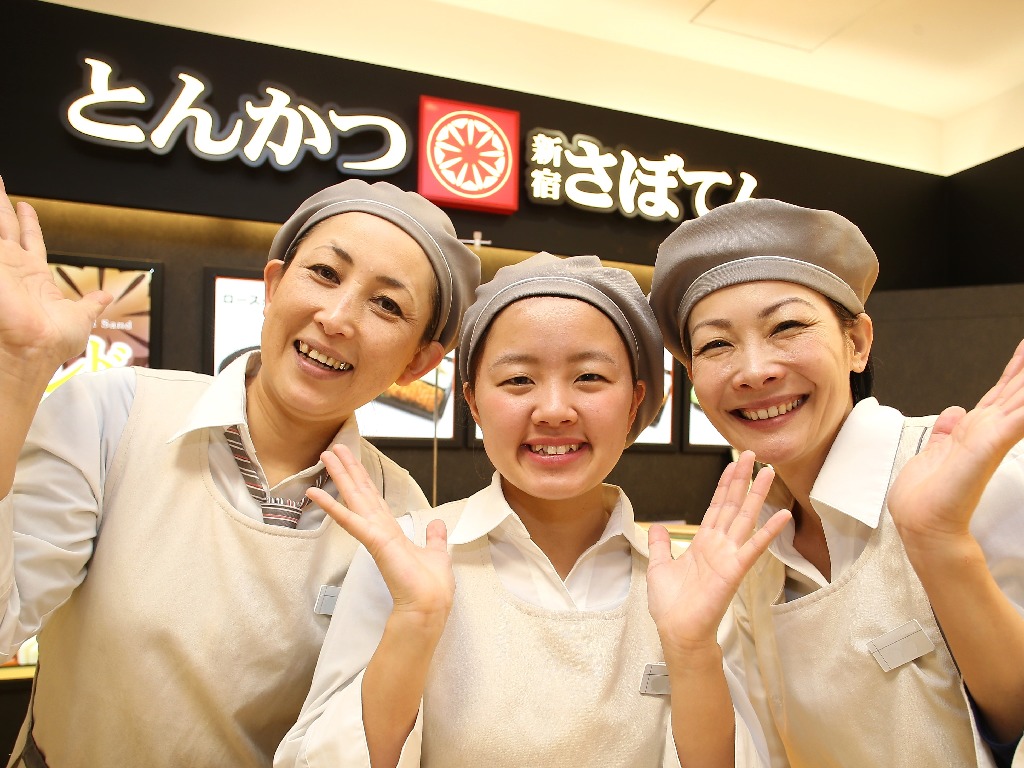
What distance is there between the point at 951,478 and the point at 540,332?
731 millimetres

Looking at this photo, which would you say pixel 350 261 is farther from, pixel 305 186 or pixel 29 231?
pixel 305 186

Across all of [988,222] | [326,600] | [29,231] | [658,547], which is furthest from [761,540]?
[988,222]

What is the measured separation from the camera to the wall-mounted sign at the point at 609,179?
4562 mm

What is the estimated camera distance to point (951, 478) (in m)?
1.15

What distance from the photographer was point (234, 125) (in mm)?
3891

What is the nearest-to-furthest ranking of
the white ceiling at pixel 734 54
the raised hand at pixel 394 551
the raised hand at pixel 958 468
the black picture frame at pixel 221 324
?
1. the raised hand at pixel 958 468
2. the raised hand at pixel 394 551
3. the black picture frame at pixel 221 324
4. the white ceiling at pixel 734 54

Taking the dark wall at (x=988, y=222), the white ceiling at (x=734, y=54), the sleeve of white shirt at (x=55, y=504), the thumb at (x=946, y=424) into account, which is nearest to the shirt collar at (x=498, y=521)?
the thumb at (x=946, y=424)

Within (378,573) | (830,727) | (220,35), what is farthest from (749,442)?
(220,35)

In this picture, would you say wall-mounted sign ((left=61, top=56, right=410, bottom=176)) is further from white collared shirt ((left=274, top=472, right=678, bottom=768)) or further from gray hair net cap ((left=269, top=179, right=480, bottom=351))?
white collared shirt ((left=274, top=472, right=678, bottom=768))

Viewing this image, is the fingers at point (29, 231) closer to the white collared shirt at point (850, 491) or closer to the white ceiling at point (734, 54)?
the white collared shirt at point (850, 491)

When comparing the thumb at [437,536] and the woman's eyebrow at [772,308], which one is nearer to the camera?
the thumb at [437,536]

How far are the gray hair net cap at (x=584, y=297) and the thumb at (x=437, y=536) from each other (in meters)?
0.38

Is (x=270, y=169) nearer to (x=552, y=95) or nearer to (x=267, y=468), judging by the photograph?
(x=552, y=95)

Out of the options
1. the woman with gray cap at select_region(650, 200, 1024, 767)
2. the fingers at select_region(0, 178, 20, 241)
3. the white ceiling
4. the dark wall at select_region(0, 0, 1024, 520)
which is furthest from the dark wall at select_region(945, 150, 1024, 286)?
the fingers at select_region(0, 178, 20, 241)
